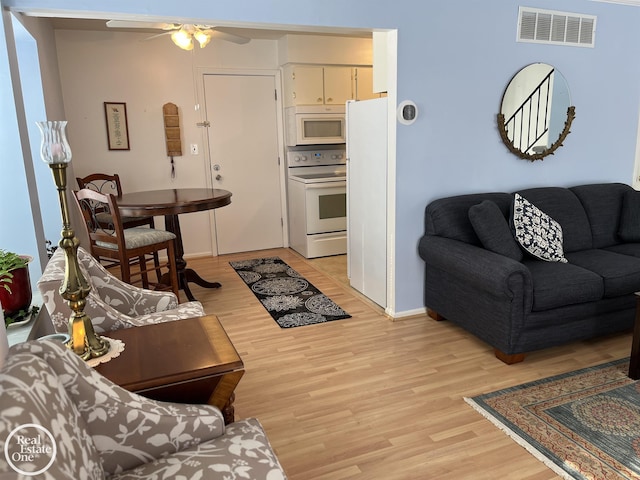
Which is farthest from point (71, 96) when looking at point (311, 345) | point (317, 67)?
point (311, 345)

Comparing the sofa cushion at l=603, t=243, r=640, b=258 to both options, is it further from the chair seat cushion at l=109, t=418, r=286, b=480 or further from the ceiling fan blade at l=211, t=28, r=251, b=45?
the ceiling fan blade at l=211, t=28, r=251, b=45

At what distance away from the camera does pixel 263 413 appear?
2330mm

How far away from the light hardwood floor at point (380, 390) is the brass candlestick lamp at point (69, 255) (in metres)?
0.95

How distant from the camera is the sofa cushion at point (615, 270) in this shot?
9.21 feet

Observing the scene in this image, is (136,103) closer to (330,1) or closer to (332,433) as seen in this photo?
(330,1)

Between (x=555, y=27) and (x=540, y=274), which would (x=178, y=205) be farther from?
(x=555, y=27)

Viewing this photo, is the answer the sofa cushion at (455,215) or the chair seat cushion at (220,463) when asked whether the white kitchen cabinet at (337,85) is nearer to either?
the sofa cushion at (455,215)

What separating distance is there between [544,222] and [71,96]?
172 inches

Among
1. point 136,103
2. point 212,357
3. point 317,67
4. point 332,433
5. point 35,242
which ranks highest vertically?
point 317,67

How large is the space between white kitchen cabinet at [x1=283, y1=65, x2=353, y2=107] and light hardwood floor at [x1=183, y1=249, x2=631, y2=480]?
2.44m

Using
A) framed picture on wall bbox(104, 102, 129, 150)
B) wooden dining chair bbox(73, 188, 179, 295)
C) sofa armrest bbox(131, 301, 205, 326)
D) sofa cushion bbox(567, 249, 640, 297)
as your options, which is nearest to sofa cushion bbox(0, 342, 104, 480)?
sofa armrest bbox(131, 301, 205, 326)

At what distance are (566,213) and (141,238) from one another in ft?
10.1

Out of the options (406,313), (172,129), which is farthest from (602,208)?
(172,129)

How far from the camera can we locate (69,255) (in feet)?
5.10
